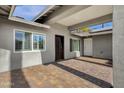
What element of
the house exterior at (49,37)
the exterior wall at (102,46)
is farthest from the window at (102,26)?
the exterior wall at (102,46)

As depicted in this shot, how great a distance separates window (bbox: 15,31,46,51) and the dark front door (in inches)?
54.7

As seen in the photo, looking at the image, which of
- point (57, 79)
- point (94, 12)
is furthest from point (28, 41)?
point (94, 12)

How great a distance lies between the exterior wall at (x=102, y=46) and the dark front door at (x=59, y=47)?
413 centimetres

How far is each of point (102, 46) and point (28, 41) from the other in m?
7.25

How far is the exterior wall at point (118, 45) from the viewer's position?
2107 mm

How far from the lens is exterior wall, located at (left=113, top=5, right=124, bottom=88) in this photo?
6.91 ft

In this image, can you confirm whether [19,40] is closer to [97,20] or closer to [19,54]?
[19,54]

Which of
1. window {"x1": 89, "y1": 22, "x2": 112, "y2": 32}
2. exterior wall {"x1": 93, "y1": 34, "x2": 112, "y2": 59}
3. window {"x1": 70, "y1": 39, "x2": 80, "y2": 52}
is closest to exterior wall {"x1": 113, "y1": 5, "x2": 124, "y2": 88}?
window {"x1": 89, "y1": 22, "x2": 112, "y2": 32}

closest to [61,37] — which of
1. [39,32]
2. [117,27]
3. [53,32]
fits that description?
[53,32]

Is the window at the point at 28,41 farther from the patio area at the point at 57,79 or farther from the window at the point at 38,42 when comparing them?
the patio area at the point at 57,79

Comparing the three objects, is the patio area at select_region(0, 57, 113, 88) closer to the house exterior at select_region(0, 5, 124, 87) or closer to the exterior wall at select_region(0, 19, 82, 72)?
the exterior wall at select_region(0, 19, 82, 72)

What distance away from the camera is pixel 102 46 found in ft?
29.5
